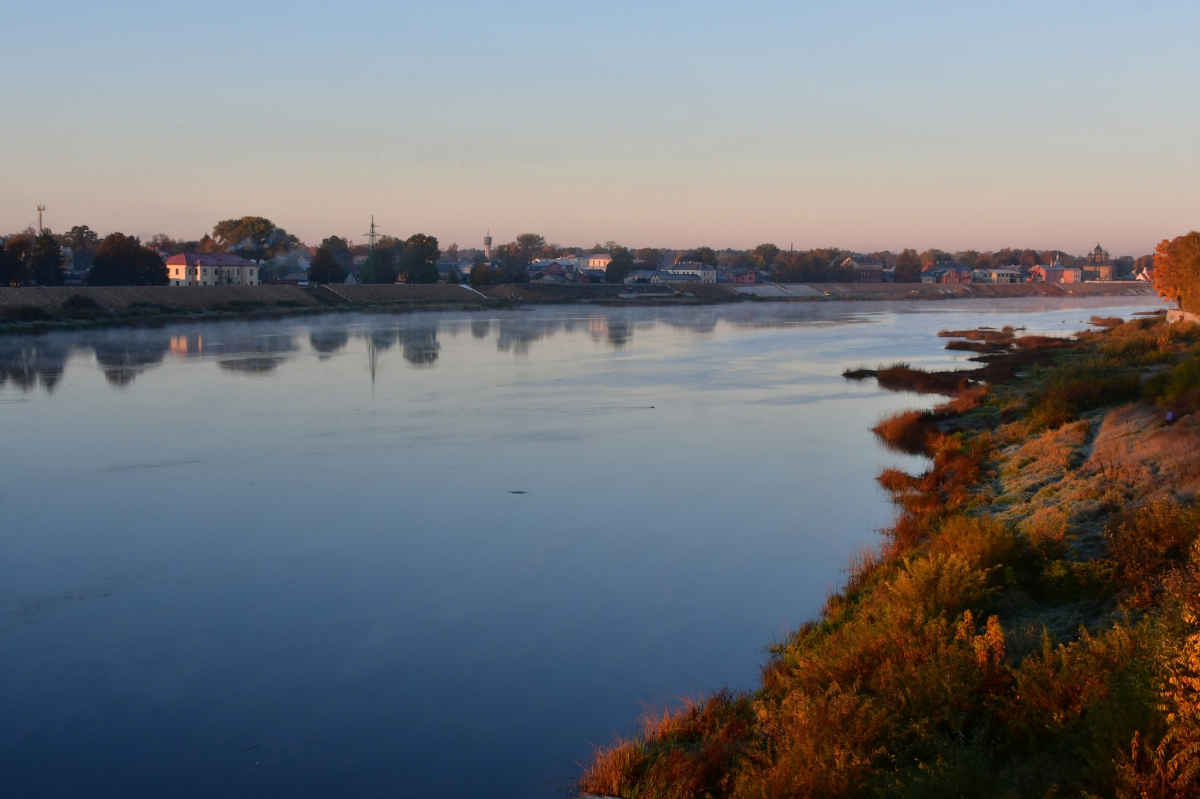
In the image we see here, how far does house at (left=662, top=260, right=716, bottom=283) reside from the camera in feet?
303

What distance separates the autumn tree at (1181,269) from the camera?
30038 millimetres

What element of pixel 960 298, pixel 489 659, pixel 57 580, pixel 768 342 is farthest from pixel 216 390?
pixel 960 298

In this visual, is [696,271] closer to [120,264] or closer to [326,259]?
[326,259]

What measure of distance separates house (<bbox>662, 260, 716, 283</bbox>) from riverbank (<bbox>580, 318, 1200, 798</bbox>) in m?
81.2

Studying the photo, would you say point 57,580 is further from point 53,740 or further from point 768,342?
point 768,342

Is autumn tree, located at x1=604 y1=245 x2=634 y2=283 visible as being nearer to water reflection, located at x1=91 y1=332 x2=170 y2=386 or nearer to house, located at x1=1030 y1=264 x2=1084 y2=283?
house, located at x1=1030 y1=264 x2=1084 y2=283

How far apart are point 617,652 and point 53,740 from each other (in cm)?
343

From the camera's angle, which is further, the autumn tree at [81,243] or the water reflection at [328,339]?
the autumn tree at [81,243]

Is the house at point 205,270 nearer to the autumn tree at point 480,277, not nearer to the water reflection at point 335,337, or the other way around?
the autumn tree at point 480,277

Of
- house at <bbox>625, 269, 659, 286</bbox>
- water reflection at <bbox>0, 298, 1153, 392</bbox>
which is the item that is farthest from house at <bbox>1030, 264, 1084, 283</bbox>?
water reflection at <bbox>0, 298, 1153, 392</bbox>

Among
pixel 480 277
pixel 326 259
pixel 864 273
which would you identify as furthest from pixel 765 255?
pixel 326 259

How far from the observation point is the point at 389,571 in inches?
335

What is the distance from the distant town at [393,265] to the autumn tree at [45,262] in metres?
0.05

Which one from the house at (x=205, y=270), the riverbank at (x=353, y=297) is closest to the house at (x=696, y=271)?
the riverbank at (x=353, y=297)
